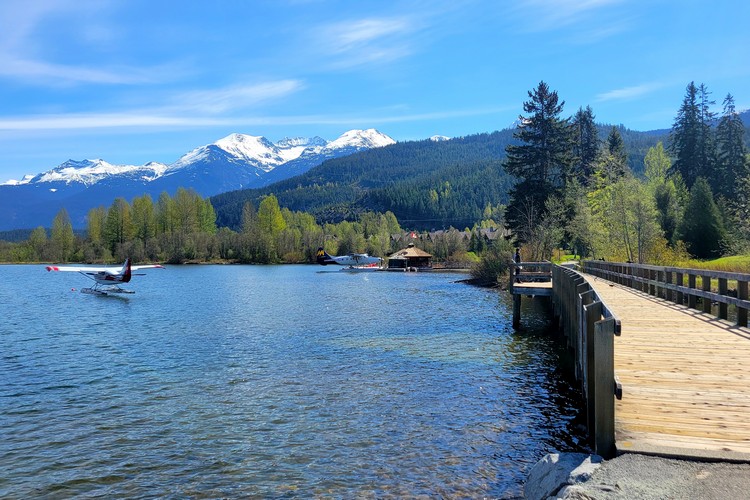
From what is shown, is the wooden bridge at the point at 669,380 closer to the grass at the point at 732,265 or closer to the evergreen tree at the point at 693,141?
the grass at the point at 732,265

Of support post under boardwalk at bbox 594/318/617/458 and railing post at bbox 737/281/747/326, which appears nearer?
support post under boardwalk at bbox 594/318/617/458

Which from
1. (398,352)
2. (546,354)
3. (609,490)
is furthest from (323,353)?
(609,490)

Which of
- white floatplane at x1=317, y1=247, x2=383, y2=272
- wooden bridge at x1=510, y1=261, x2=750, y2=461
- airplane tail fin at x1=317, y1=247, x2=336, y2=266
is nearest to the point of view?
wooden bridge at x1=510, y1=261, x2=750, y2=461

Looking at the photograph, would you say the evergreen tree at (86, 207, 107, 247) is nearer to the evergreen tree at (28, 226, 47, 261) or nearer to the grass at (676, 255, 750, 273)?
the evergreen tree at (28, 226, 47, 261)

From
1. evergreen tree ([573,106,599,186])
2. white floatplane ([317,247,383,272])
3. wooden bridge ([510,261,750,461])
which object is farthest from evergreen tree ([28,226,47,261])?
wooden bridge ([510,261,750,461])

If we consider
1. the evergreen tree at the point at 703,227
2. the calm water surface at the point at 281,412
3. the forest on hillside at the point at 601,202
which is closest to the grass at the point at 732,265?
the forest on hillside at the point at 601,202

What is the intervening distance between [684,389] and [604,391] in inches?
87.7

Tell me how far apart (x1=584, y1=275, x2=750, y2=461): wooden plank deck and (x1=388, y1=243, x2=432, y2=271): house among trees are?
107549mm

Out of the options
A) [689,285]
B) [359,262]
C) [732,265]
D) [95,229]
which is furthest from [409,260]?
[689,285]

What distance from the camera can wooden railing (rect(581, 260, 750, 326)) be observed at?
1389cm

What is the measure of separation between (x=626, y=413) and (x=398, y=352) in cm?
1452

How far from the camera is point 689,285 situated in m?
17.5

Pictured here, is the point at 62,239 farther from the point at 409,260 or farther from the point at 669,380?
the point at 669,380

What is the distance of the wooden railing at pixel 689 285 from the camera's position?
13.9 metres
